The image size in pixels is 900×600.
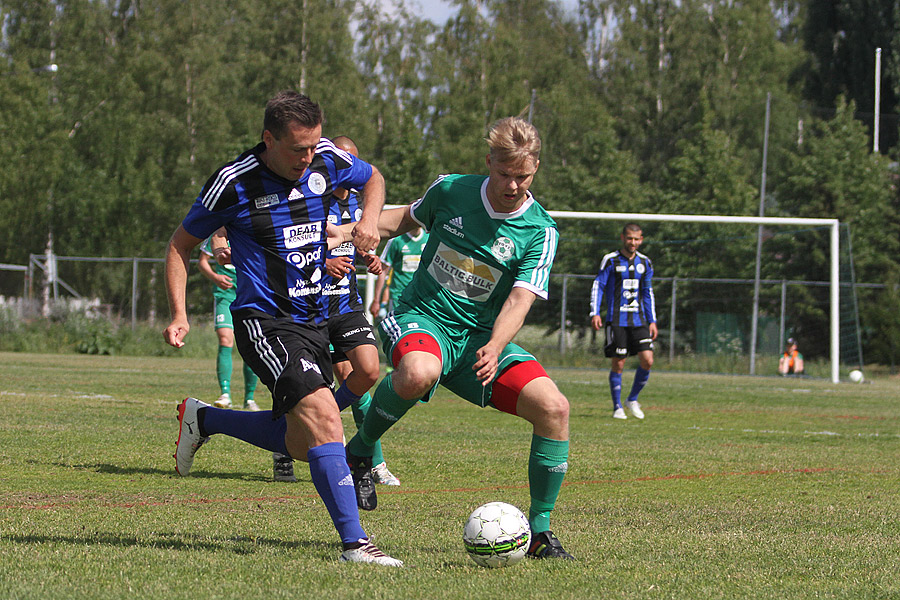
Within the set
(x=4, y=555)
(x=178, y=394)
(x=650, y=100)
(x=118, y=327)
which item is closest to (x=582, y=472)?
(x=4, y=555)

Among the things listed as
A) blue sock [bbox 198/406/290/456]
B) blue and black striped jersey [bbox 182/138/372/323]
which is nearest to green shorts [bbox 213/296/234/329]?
blue sock [bbox 198/406/290/456]

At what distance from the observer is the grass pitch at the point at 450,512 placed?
374 centimetres

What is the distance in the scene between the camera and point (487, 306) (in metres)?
4.91

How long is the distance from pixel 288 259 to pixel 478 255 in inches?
33.9

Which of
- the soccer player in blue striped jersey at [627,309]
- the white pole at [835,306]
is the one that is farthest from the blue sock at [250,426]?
the white pole at [835,306]

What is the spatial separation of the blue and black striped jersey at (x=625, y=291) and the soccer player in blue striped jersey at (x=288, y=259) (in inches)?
311

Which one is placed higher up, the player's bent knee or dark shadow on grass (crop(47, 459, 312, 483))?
the player's bent knee

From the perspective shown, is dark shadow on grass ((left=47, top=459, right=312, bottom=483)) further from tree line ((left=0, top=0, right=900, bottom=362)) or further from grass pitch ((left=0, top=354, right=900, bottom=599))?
tree line ((left=0, top=0, right=900, bottom=362))

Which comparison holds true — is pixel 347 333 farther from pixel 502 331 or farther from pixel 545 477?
pixel 545 477

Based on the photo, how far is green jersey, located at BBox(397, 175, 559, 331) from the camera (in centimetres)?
481

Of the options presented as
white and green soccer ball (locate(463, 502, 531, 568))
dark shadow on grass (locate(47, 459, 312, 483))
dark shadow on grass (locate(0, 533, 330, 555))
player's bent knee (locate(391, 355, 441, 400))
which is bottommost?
dark shadow on grass (locate(47, 459, 312, 483))

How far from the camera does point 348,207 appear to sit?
6039 millimetres

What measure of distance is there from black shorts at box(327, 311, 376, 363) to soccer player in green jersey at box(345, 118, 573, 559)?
374 mm

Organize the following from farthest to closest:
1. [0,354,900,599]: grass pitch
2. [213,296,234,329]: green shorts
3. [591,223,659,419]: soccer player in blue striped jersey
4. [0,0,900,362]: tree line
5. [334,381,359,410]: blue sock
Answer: [0,0,900,362]: tree line, [591,223,659,419]: soccer player in blue striped jersey, [213,296,234,329]: green shorts, [334,381,359,410]: blue sock, [0,354,900,599]: grass pitch
